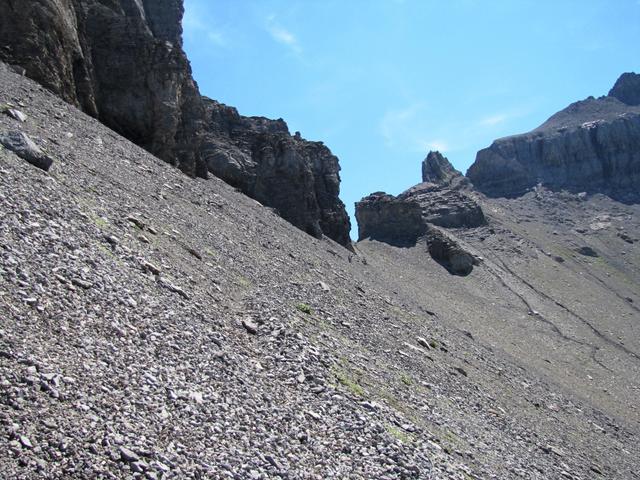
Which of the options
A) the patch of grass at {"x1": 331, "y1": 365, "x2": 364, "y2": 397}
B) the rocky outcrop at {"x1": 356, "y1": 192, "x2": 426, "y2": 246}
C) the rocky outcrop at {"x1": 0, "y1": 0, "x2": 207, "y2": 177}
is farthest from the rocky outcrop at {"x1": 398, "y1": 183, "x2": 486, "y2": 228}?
the patch of grass at {"x1": 331, "y1": 365, "x2": 364, "y2": 397}

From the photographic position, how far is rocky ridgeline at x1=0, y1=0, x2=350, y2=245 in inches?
1594

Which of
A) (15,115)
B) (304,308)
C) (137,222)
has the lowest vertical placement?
(304,308)

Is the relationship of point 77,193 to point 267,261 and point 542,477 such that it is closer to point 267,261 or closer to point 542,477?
point 267,261

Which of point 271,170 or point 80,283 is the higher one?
point 271,170

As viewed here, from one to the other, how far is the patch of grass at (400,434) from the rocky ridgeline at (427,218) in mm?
85220

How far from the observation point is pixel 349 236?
284 ft

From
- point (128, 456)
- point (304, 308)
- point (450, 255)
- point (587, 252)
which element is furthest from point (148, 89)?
point (587, 252)

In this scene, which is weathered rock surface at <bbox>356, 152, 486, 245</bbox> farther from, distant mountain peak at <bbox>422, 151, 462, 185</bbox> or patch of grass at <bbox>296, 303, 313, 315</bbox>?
patch of grass at <bbox>296, 303, 313, 315</bbox>

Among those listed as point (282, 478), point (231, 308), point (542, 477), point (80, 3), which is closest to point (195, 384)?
point (282, 478)

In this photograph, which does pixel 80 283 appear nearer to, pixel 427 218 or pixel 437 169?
pixel 427 218

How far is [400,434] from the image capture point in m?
18.1

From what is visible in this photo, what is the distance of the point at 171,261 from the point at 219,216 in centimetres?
1739

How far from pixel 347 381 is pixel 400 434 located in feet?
9.20

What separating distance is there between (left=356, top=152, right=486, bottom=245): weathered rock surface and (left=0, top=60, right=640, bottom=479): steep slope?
248 ft
